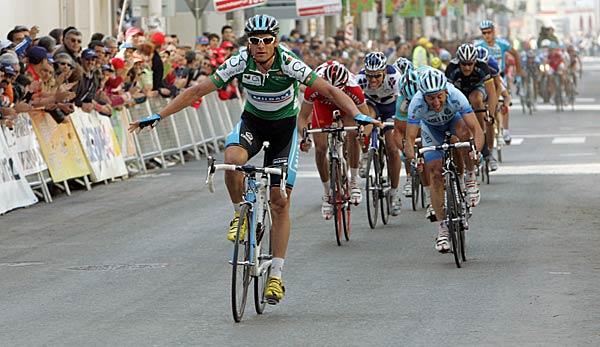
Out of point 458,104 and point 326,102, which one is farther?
point 326,102

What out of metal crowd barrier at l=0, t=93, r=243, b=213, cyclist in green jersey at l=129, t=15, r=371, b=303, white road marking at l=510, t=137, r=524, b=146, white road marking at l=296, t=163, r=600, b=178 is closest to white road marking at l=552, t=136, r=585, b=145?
white road marking at l=510, t=137, r=524, b=146

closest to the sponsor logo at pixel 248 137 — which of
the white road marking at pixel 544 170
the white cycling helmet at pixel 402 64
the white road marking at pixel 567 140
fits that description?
the white cycling helmet at pixel 402 64

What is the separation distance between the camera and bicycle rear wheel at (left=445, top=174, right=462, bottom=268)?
13.4 m

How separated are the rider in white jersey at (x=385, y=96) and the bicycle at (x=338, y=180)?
1.43m

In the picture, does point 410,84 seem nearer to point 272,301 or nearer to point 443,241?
point 443,241

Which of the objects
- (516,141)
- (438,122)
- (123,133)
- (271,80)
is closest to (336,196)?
(438,122)

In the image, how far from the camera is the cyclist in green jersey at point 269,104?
11.3m

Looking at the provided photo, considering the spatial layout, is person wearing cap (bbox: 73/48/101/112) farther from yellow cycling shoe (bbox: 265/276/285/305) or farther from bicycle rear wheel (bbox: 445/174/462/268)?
yellow cycling shoe (bbox: 265/276/285/305)

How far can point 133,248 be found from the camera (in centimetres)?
1499

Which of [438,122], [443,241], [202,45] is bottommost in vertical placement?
[443,241]

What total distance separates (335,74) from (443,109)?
2.48 metres

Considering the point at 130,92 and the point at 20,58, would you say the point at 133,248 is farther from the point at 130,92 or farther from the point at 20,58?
the point at 130,92

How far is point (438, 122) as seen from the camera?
47.4 ft

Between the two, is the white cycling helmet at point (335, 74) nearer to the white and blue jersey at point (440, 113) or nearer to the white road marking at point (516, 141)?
the white and blue jersey at point (440, 113)
